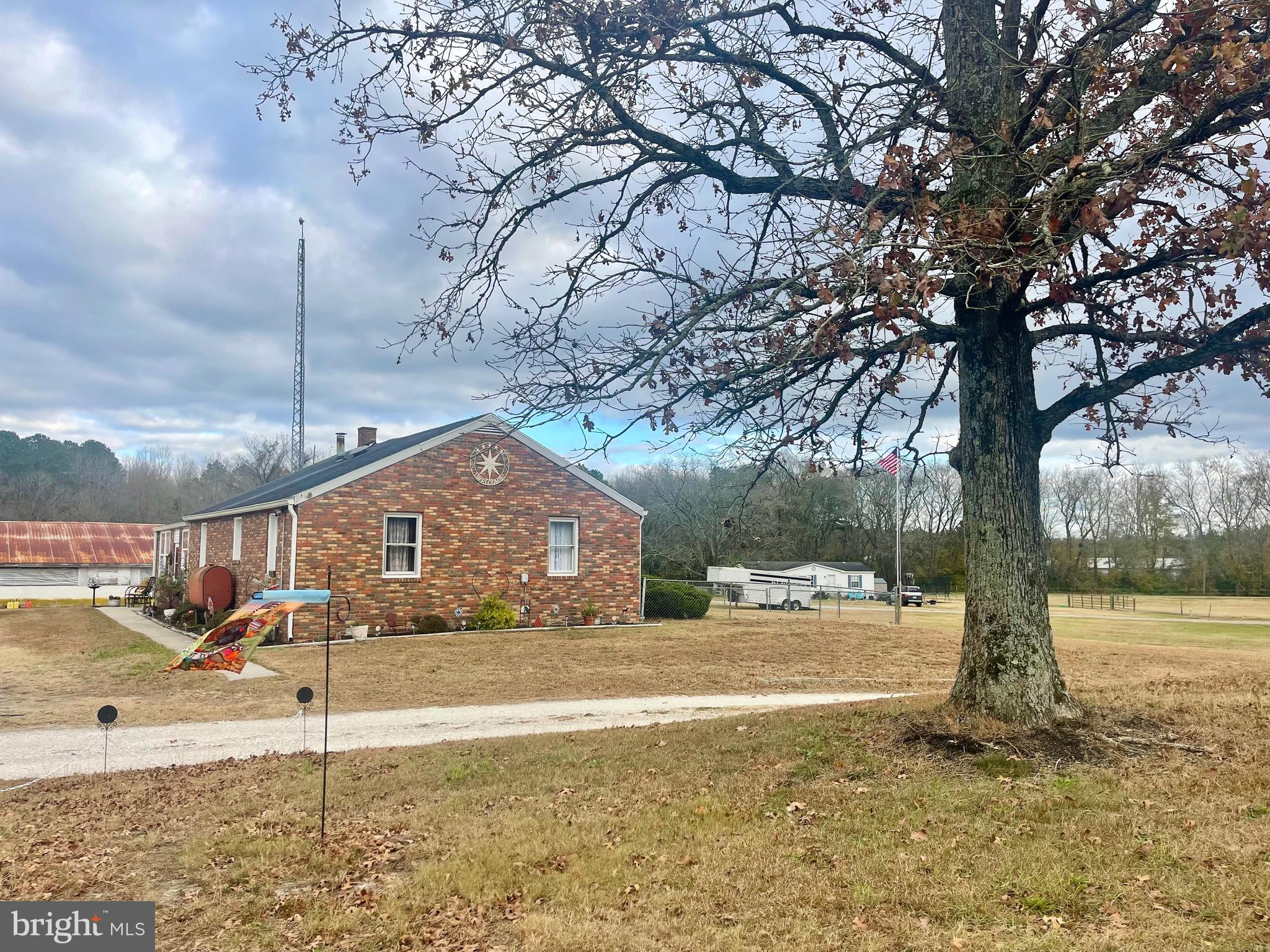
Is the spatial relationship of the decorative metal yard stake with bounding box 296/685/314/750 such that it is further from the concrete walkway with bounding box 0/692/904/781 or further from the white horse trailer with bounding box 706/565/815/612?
the white horse trailer with bounding box 706/565/815/612

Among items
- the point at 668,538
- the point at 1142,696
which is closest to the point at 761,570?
the point at 668,538

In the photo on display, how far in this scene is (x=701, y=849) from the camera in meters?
5.18

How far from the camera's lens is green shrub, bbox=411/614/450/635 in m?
21.0

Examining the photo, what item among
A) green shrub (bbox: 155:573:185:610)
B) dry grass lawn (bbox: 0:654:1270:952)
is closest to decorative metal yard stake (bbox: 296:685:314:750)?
dry grass lawn (bbox: 0:654:1270:952)

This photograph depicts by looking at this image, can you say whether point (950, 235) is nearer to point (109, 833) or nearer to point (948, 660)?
point (109, 833)

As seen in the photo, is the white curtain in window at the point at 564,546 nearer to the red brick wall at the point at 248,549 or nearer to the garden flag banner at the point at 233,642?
the red brick wall at the point at 248,549

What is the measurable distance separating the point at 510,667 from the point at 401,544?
6.44 metres

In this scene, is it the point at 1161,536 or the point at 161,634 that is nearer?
the point at 161,634

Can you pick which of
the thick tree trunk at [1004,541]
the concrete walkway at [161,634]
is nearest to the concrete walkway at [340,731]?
the concrete walkway at [161,634]

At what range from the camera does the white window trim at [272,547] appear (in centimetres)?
2009

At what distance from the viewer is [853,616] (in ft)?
116

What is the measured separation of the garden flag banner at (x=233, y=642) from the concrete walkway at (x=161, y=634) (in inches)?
244

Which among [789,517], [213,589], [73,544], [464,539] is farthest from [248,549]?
[73,544]

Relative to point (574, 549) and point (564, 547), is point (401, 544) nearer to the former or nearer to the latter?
point (564, 547)
